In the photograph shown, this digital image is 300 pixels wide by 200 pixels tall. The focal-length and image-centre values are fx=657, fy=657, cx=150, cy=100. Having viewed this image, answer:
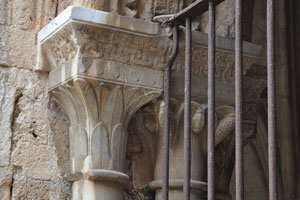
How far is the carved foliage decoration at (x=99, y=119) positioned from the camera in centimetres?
262

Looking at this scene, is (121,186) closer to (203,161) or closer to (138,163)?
(138,163)

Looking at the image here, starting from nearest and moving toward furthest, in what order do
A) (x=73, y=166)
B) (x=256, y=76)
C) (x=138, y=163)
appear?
1. (x=73, y=166)
2. (x=138, y=163)
3. (x=256, y=76)

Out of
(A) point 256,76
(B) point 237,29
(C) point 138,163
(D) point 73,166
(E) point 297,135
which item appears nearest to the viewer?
(B) point 237,29

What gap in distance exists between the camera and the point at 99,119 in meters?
2.65

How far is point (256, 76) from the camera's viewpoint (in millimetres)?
3078

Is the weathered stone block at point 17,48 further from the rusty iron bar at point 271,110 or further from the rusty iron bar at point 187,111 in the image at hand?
the rusty iron bar at point 271,110

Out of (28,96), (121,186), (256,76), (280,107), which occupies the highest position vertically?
(280,107)

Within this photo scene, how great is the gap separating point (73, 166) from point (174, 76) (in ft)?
1.87

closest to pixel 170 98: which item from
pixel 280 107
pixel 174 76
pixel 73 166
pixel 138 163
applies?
pixel 174 76

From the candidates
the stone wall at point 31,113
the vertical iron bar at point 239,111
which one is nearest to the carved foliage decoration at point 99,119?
the stone wall at point 31,113

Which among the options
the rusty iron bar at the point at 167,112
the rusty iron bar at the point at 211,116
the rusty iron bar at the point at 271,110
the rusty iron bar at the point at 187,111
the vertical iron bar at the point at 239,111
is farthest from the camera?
the rusty iron bar at the point at 167,112

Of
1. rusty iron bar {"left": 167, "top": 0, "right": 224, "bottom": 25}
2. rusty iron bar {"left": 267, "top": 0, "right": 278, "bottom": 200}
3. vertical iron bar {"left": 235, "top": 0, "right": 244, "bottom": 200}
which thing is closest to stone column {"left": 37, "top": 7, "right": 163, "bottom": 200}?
rusty iron bar {"left": 167, "top": 0, "right": 224, "bottom": 25}

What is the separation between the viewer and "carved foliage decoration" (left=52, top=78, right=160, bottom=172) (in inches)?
103

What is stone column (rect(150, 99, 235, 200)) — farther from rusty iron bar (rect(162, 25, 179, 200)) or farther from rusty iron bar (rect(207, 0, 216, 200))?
rusty iron bar (rect(207, 0, 216, 200))
